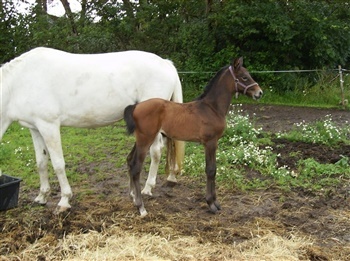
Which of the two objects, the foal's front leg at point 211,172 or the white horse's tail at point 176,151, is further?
the white horse's tail at point 176,151

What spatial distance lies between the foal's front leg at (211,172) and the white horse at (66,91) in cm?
81

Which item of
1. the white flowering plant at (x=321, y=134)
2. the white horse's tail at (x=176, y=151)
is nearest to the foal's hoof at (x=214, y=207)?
the white horse's tail at (x=176, y=151)

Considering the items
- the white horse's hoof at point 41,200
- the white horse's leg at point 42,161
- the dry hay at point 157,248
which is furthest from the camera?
the white horse's hoof at point 41,200

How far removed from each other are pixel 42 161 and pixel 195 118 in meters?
1.92

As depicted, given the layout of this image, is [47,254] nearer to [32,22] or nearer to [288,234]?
[288,234]

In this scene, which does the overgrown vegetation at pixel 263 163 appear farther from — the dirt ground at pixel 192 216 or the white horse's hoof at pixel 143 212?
the white horse's hoof at pixel 143 212

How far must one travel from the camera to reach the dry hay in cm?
370

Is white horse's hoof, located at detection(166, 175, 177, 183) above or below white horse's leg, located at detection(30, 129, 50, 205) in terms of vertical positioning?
below

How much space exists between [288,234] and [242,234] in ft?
1.47

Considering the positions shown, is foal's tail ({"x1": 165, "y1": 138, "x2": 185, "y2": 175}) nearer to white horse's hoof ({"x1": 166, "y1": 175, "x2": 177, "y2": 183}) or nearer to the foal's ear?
white horse's hoof ({"x1": 166, "y1": 175, "x2": 177, "y2": 183})

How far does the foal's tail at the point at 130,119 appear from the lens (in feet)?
15.1

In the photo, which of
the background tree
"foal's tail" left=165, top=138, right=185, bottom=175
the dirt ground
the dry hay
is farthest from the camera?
the background tree

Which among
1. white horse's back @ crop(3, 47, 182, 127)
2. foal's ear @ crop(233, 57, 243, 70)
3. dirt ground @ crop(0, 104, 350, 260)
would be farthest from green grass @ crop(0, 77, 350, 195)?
foal's ear @ crop(233, 57, 243, 70)

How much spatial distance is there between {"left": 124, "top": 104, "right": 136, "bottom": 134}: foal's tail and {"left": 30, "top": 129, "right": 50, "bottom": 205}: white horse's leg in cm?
112
